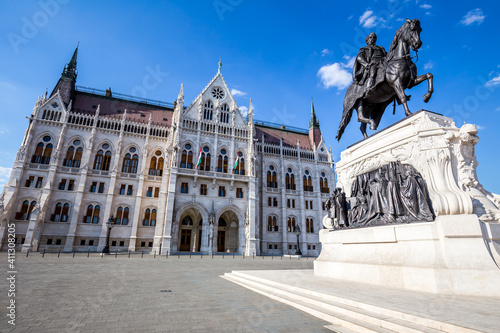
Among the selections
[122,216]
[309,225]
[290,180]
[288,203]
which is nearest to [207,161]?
[122,216]

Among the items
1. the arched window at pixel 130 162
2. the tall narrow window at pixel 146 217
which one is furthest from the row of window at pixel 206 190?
the arched window at pixel 130 162

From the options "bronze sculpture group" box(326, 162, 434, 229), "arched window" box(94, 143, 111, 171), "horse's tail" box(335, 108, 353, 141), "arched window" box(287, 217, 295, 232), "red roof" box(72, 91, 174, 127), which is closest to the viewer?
"bronze sculpture group" box(326, 162, 434, 229)

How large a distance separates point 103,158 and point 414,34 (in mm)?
37781

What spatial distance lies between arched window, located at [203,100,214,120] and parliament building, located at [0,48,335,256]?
16cm

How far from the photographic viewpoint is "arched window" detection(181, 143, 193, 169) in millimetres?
34688

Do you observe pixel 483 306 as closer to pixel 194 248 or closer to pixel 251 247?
pixel 251 247

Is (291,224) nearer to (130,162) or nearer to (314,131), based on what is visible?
(314,131)

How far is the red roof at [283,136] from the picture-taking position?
45969 mm

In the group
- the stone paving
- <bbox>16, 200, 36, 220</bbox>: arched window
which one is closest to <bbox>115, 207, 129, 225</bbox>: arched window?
<bbox>16, 200, 36, 220</bbox>: arched window

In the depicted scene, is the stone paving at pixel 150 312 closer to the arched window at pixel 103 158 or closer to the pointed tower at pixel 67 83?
the arched window at pixel 103 158

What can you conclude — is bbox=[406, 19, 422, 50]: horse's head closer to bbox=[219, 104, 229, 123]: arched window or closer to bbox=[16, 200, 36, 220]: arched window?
bbox=[219, 104, 229, 123]: arched window

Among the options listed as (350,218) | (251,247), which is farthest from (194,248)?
(350,218)

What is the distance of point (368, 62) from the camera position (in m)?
8.99

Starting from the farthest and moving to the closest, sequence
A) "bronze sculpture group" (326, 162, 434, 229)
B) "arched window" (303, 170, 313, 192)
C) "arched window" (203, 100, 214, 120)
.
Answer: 1. "arched window" (303, 170, 313, 192)
2. "arched window" (203, 100, 214, 120)
3. "bronze sculpture group" (326, 162, 434, 229)
